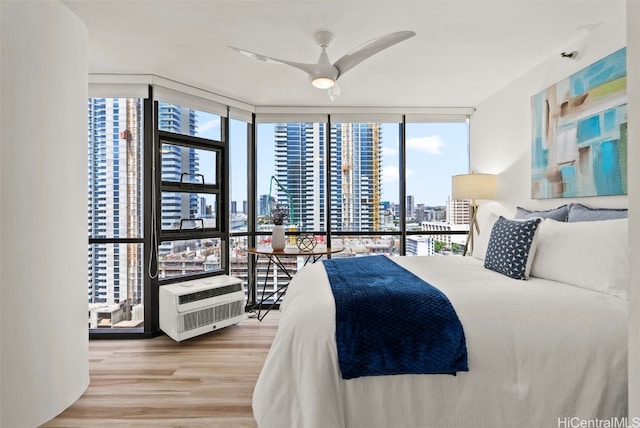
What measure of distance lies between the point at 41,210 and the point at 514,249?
281cm

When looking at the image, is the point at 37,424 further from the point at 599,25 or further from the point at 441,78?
the point at 599,25

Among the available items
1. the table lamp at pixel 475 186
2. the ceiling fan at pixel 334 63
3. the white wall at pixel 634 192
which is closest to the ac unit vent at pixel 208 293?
the ceiling fan at pixel 334 63

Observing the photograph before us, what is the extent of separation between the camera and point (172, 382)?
2.28m

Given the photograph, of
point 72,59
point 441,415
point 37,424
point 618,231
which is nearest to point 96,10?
point 72,59

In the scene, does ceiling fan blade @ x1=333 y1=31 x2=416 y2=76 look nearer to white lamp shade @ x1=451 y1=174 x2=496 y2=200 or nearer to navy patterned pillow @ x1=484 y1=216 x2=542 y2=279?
navy patterned pillow @ x1=484 y1=216 x2=542 y2=279

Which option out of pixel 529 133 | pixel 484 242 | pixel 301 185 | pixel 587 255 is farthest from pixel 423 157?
pixel 587 255

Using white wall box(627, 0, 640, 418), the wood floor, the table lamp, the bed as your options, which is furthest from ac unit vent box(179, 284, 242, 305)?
white wall box(627, 0, 640, 418)

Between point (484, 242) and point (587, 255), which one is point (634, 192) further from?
point (484, 242)

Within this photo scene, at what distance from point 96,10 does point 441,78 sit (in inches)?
108

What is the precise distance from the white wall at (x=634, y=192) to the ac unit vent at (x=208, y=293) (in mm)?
3019

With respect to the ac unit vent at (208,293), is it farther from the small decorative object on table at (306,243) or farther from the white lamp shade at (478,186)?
the white lamp shade at (478,186)

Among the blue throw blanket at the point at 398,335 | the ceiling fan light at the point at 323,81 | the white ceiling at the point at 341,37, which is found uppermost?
the white ceiling at the point at 341,37

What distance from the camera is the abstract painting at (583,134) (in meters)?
2.03

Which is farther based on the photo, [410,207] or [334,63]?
[410,207]
